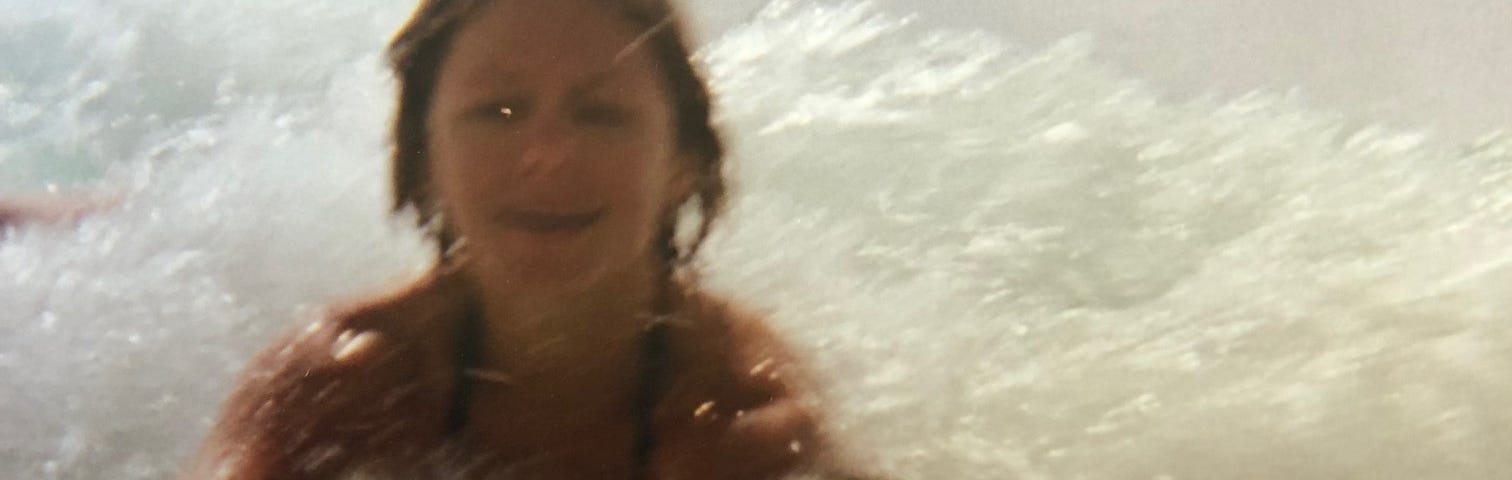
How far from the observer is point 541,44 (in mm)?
514

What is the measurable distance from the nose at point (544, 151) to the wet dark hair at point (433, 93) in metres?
0.05

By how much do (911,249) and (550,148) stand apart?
0.17m

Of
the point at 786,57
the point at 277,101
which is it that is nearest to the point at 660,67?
the point at 786,57

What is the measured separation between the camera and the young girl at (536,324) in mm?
513

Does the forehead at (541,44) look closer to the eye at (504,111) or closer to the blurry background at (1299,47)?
the eye at (504,111)

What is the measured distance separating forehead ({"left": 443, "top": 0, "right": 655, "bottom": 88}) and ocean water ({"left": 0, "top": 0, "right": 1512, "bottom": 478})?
6cm

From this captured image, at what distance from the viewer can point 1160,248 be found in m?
0.58

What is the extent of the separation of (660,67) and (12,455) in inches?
13.1

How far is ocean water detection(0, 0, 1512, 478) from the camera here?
0.54m

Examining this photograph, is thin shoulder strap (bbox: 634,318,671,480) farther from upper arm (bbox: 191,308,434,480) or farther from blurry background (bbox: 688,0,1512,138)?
blurry background (bbox: 688,0,1512,138)

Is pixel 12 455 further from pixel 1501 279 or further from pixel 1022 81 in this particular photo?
pixel 1501 279

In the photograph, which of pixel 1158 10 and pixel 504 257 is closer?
pixel 504 257

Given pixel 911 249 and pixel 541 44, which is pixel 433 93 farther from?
pixel 911 249

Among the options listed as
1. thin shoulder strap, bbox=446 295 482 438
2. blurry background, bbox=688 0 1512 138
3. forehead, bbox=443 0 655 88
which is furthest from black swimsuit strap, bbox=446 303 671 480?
blurry background, bbox=688 0 1512 138
